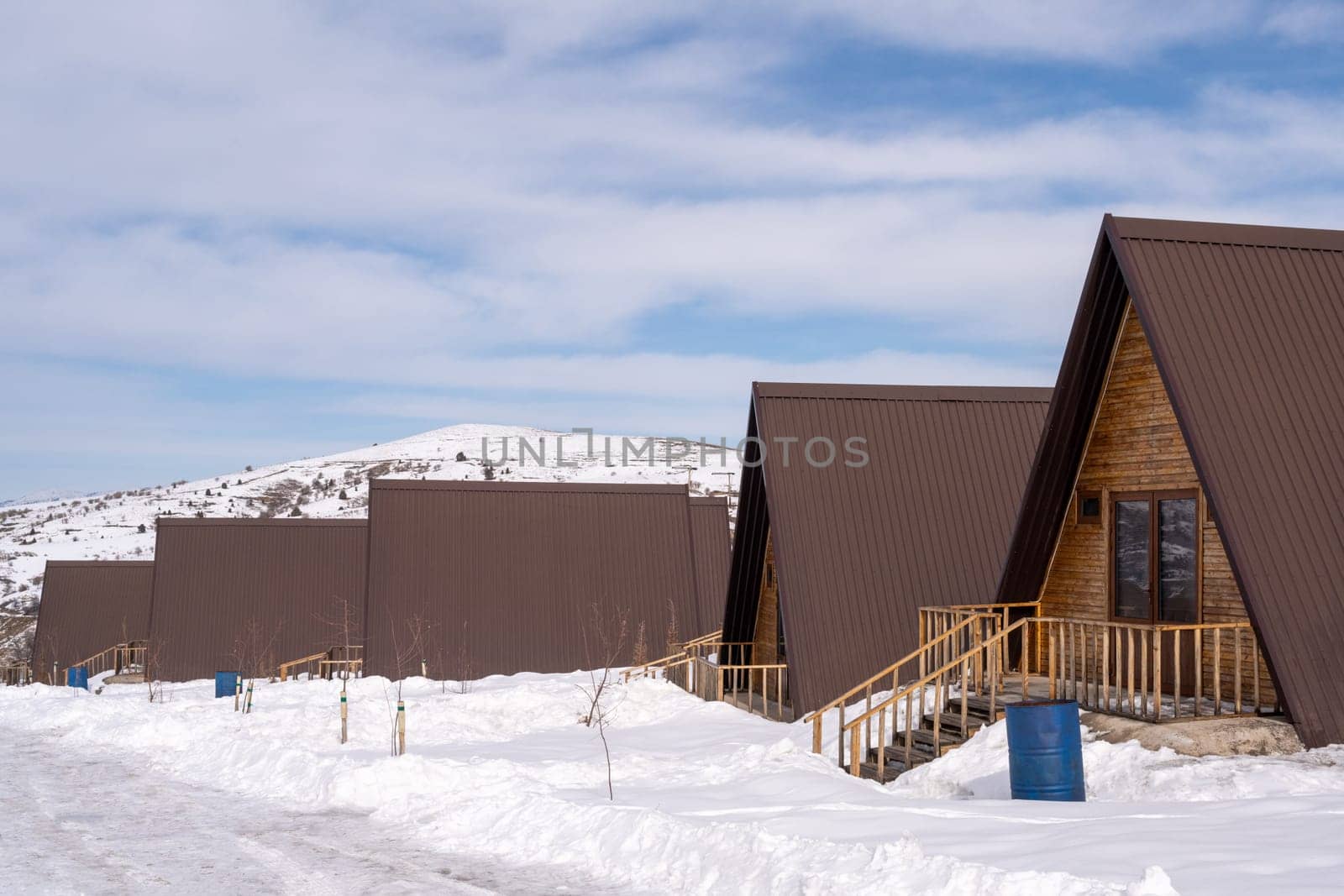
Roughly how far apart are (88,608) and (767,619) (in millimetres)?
23458

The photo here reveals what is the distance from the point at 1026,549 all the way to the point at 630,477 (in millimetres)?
79334

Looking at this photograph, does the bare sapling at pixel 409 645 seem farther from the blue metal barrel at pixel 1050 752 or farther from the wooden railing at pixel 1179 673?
the blue metal barrel at pixel 1050 752

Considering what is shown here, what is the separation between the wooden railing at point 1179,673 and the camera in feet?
35.0

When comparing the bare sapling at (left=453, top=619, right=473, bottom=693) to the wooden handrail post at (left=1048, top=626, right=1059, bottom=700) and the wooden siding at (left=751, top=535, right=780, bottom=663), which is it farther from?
the wooden handrail post at (left=1048, top=626, right=1059, bottom=700)

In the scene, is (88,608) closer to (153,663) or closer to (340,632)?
(153,663)

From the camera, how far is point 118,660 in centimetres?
3180

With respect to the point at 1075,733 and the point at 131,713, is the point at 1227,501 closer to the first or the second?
the point at 1075,733

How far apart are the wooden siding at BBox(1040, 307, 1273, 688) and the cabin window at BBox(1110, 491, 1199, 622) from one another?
0.11 m

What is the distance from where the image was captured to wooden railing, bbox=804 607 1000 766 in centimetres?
1302

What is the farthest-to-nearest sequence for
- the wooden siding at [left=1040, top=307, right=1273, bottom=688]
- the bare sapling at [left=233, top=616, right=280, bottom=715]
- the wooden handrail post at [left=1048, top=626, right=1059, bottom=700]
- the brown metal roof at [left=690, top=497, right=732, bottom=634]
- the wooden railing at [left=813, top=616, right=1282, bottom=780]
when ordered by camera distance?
1. the bare sapling at [left=233, top=616, right=280, bottom=715]
2. the brown metal roof at [left=690, top=497, right=732, bottom=634]
3. the wooden siding at [left=1040, top=307, right=1273, bottom=688]
4. the wooden handrail post at [left=1048, top=626, right=1059, bottom=700]
5. the wooden railing at [left=813, top=616, right=1282, bottom=780]

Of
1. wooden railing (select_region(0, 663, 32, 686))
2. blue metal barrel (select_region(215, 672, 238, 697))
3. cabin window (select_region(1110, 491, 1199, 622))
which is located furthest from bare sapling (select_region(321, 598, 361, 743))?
cabin window (select_region(1110, 491, 1199, 622))

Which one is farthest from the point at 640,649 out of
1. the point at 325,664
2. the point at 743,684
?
the point at 325,664

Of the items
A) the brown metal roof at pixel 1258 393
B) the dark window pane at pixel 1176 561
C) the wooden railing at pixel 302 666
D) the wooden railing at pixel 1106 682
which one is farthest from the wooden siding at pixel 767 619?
the wooden railing at pixel 302 666

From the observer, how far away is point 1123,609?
13.2 metres
